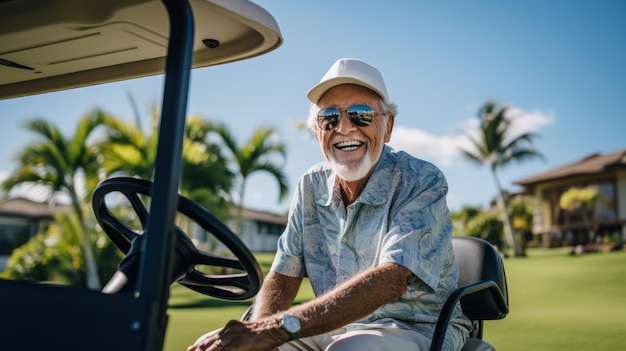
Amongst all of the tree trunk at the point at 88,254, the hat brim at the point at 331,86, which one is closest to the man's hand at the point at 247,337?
the hat brim at the point at 331,86

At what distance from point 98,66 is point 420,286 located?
1255mm

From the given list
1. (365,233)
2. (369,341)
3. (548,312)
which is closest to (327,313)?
(369,341)

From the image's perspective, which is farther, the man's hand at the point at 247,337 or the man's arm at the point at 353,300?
the man's arm at the point at 353,300

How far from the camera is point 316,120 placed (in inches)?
95.2

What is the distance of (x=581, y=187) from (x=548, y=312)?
2699 cm

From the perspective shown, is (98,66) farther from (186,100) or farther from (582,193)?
(582,193)

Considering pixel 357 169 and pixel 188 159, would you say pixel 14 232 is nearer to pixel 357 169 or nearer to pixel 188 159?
pixel 188 159

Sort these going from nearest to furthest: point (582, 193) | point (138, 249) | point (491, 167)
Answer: point (138, 249) < point (582, 193) < point (491, 167)

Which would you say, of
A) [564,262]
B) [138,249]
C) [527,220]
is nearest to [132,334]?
[138,249]

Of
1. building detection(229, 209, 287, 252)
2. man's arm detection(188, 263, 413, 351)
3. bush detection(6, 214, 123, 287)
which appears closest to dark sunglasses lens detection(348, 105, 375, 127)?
man's arm detection(188, 263, 413, 351)

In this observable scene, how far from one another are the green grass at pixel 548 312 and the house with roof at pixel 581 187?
46.8ft

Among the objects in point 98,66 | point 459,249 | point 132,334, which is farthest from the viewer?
point 459,249

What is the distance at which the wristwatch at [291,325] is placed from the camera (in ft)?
5.33

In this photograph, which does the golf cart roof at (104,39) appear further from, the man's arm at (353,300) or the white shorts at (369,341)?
the white shorts at (369,341)
